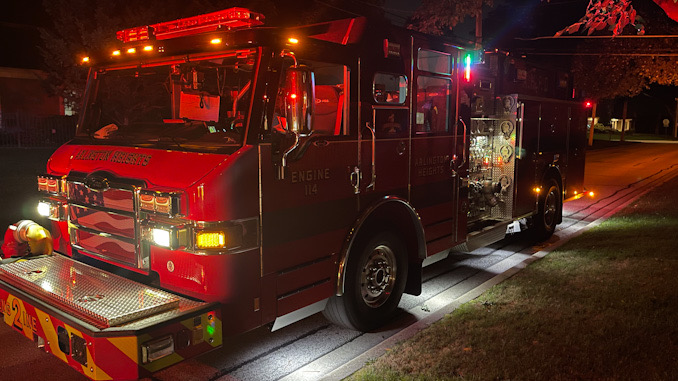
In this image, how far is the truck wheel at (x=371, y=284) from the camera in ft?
15.6

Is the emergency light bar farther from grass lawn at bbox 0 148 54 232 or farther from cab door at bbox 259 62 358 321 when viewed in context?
grass lawn at bbox 0 148 54 232

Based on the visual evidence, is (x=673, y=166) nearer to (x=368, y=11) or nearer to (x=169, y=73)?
(x=368, y=11)

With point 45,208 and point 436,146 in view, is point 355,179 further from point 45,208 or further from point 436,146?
point 45,208

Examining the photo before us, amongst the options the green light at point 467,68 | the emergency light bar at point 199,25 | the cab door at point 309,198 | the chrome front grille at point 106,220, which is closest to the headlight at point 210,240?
the cab door at point 309,198

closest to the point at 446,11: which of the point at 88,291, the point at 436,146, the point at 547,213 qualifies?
the point at 547,213

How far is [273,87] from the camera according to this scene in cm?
381

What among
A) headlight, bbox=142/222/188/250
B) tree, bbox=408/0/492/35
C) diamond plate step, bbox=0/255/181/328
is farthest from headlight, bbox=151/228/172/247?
tree, bbox=408/0/492/35

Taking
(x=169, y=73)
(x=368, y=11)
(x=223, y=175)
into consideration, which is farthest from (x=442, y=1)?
(x=223, y=175)

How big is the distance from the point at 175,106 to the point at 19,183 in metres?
11.1

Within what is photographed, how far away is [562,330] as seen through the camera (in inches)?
193

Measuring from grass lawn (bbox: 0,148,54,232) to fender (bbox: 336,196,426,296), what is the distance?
3124mm

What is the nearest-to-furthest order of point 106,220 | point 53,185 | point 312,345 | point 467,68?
1. point 106,220
2. point 53,185
3. point 312,345
4. point 467,68

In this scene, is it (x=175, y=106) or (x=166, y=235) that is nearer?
(x=166, y=235)

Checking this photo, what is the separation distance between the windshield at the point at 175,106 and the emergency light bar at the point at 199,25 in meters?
0.29
